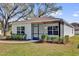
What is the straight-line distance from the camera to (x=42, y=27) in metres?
10.2

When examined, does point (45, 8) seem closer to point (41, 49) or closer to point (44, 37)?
point (44, 37)

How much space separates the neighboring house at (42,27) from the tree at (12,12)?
42 centimetres

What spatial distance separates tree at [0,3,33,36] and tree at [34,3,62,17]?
246 mm

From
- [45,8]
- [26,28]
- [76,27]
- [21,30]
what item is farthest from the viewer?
[26,28]

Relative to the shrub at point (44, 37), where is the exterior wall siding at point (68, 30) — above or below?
above

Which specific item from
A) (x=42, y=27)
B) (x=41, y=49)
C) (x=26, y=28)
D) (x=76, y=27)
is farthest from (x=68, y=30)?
(x=26, y=28)

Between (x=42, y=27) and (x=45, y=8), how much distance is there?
0.95m

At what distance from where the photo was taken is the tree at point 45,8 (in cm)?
928

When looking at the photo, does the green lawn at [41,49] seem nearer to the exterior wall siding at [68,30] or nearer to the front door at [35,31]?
the exterior wall siding at [68,30]

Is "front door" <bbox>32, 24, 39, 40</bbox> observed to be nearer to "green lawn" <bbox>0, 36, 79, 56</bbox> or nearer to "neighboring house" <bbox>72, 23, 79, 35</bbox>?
"green lawn" <bbox>0, 36, 79, 56</bbox>

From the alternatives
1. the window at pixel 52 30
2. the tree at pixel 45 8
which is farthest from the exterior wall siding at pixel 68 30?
the tree at pixel 45 8

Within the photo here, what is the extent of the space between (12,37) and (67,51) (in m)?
1.99

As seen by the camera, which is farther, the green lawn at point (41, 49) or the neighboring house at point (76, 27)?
the neighboring house at point (76, 27)

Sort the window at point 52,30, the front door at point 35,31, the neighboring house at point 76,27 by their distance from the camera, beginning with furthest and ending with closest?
1. the window at point 52,30
2. the front door at point 35,31
3. the neighboring house at point 76,27
